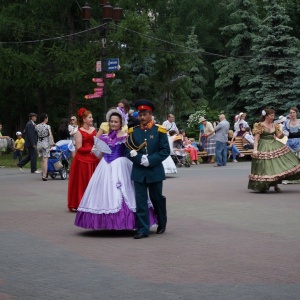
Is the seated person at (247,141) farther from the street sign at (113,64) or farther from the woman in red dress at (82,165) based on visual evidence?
the woman in red dress at (82,165)

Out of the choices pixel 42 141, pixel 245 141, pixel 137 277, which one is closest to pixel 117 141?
pixel 137 277

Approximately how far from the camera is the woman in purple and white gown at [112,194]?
38.3 ft

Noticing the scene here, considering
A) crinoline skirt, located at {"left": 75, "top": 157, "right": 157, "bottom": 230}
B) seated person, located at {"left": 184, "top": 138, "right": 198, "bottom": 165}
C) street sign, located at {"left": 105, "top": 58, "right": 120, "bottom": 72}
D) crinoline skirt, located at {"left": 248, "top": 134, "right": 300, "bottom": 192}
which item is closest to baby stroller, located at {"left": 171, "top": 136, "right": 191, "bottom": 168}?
seated person, located at {"left": 184, "top": 138, "right": 198, "bottom": 165}

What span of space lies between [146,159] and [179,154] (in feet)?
59.7

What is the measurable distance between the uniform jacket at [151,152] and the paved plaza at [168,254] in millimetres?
797

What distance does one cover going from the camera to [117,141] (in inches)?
477

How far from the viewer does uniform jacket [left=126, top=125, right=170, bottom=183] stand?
11547mm

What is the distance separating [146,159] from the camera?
11.4 m

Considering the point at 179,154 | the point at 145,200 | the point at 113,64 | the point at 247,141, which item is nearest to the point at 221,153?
the point at 179,154

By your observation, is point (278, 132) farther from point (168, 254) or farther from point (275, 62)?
point (275, 62)

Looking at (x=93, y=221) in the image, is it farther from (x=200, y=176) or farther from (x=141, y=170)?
(x=200, y=176)

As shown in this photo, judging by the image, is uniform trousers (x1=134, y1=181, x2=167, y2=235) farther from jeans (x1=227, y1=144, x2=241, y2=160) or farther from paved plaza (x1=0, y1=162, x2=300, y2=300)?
jeans (x1=227, y1=144, x2=241, y2=160)

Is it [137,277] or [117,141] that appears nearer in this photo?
[137,277]

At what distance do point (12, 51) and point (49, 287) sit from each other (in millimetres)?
33132
